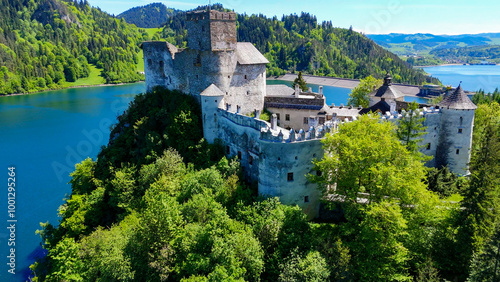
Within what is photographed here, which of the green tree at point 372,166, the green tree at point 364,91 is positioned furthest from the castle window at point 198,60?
the green tree at point 364,91

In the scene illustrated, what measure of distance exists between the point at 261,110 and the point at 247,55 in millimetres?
6872

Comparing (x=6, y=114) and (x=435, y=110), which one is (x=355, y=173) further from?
(x=6, y=114)

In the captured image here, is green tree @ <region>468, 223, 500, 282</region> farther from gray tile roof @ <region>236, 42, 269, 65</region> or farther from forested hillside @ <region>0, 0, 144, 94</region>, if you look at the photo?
forested hillside @ <region>0, 0, 144, 94</region>

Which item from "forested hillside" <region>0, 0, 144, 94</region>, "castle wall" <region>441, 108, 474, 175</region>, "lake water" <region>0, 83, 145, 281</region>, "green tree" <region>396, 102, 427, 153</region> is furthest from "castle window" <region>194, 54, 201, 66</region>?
"forested hillside" <region>0, 0, 144, 94</region>

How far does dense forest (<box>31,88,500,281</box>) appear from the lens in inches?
965

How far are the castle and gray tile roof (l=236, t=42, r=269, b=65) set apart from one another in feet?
0.45

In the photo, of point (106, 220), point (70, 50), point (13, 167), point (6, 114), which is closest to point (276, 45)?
point (70, 50)

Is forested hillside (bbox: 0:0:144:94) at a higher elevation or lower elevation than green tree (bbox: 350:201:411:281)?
higher

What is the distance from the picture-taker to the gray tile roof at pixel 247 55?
137 ft

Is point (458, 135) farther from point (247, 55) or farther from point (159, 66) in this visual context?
point (159, 66)

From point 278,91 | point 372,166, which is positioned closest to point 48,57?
point 278,91

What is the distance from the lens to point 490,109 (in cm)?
4100

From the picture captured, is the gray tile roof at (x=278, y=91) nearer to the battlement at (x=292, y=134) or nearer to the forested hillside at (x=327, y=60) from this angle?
the battlement at (x=292, y=134)

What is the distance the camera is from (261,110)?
43.4 metres
